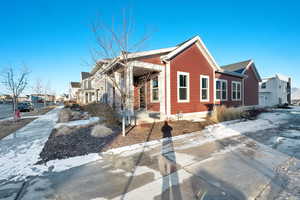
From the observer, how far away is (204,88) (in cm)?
1136

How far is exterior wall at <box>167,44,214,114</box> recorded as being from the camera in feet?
30.9

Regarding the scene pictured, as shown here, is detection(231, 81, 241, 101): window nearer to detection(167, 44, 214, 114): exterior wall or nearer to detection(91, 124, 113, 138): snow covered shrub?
detection(167, 44, 214, 114): exterior wall

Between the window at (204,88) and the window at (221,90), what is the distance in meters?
2.04

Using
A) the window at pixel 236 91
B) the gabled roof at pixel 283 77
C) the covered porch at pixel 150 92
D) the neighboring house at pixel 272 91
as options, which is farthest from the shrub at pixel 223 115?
the gabled roof at pixel 283 77

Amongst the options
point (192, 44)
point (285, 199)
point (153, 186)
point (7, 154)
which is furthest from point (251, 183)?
point (192, 44)

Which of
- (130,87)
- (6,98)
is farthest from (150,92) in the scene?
(6,98)

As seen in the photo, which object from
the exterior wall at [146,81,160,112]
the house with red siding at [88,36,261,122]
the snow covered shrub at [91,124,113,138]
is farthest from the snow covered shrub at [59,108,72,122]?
the exterior wall at [146,81,160,112]

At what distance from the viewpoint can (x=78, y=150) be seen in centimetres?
448

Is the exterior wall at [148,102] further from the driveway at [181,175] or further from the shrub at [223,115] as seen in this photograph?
A: the driveway at [181,175]

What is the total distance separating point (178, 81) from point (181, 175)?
7.47 metres

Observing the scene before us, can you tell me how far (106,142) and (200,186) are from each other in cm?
357

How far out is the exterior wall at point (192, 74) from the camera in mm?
9422

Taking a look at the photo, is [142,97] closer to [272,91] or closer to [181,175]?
[181,175]

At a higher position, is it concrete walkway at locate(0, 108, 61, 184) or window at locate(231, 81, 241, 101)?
window at locate(231, 81, 241, 101)
